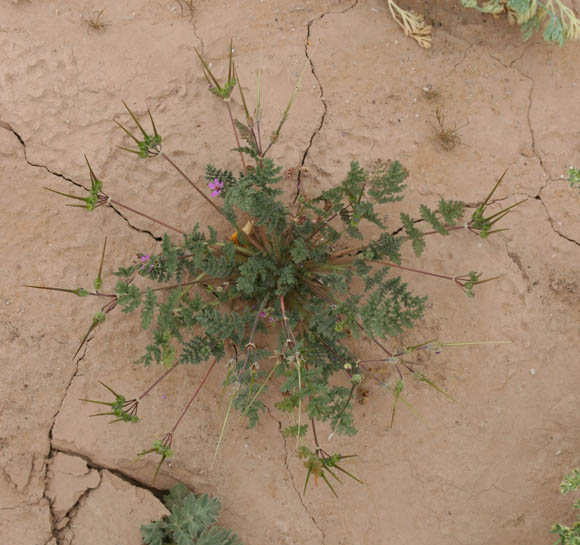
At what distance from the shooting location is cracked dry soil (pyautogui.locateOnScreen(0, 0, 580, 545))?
10.8ft

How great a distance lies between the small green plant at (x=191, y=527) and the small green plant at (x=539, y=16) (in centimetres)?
335

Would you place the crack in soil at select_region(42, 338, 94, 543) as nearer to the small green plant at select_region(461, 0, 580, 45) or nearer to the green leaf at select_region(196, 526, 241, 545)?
the green leaf at select_region(196, 526, 241, 545)

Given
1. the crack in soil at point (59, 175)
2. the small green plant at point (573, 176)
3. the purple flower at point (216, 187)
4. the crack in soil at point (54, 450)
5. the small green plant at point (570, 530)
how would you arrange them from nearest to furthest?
the small green plant at point (570, 530) < the purple flower at point (216, 187) < the small green plant at point (573, 176) < the crack in soil at point (54, 450) < the crack in soil at point (59, 175)

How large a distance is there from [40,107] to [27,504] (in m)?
2.42

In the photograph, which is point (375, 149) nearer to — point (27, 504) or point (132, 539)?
point (132, 539)

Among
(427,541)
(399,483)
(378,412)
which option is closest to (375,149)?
(378,412)

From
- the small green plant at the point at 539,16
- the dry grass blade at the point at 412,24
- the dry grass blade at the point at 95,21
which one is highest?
the small green plant at the point at 539,16

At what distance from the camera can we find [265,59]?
3.52 m

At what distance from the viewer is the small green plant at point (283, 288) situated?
2.54m

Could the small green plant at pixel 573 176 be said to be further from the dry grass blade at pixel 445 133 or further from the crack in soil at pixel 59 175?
the crack in soil at pixel 59 175

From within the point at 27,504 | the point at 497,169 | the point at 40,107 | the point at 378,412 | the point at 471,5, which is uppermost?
the point at 471,5

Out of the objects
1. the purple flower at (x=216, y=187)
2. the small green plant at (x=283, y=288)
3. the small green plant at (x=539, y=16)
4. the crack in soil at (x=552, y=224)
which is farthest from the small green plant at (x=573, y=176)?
the purple flower at (x=216, y=187)

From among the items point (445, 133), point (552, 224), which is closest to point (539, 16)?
point (445, 133)

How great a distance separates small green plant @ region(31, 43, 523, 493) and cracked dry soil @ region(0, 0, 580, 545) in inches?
8.6
